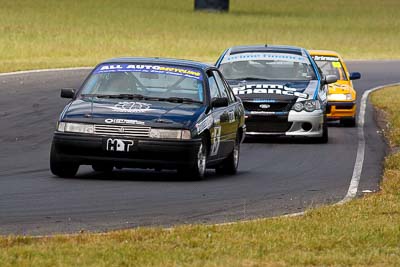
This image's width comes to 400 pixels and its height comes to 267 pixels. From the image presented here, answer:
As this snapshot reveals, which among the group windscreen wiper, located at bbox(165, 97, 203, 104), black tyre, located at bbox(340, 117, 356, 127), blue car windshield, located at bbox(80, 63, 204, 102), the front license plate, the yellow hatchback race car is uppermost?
blue car windshield, located at bbox(80, 63, 204, 102)

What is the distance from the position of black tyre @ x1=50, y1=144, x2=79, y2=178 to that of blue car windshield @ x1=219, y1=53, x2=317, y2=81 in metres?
7.42

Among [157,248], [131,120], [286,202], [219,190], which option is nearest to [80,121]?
[131,120]

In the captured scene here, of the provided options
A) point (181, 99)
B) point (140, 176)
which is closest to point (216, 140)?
point (181, 99)

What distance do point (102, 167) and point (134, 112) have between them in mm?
1030

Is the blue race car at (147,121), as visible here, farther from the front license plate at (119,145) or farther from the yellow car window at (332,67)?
the yellow car window at (332,67)

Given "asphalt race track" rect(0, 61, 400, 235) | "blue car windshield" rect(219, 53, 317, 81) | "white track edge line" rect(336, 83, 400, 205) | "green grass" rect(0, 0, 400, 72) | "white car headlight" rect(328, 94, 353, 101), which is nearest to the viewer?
"asphalt race track" rect(0, 61, 400, 235)

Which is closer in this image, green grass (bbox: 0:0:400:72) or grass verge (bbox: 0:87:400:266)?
grass verge (bbox: 0:87:400:266)

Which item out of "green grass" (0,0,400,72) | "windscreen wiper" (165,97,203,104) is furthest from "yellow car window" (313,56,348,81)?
"green grass" (0,0,400,72)

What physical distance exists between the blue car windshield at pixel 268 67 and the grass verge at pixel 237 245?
10.4 m

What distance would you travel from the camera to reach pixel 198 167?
46.0 feet

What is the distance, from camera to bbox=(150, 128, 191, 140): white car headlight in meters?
13.7

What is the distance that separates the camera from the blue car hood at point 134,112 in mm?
13766

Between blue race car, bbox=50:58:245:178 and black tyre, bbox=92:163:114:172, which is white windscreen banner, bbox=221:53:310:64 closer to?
blue race car, bbox=50:58:245:178

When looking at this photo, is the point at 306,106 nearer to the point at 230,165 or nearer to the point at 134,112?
the point at 230,165
